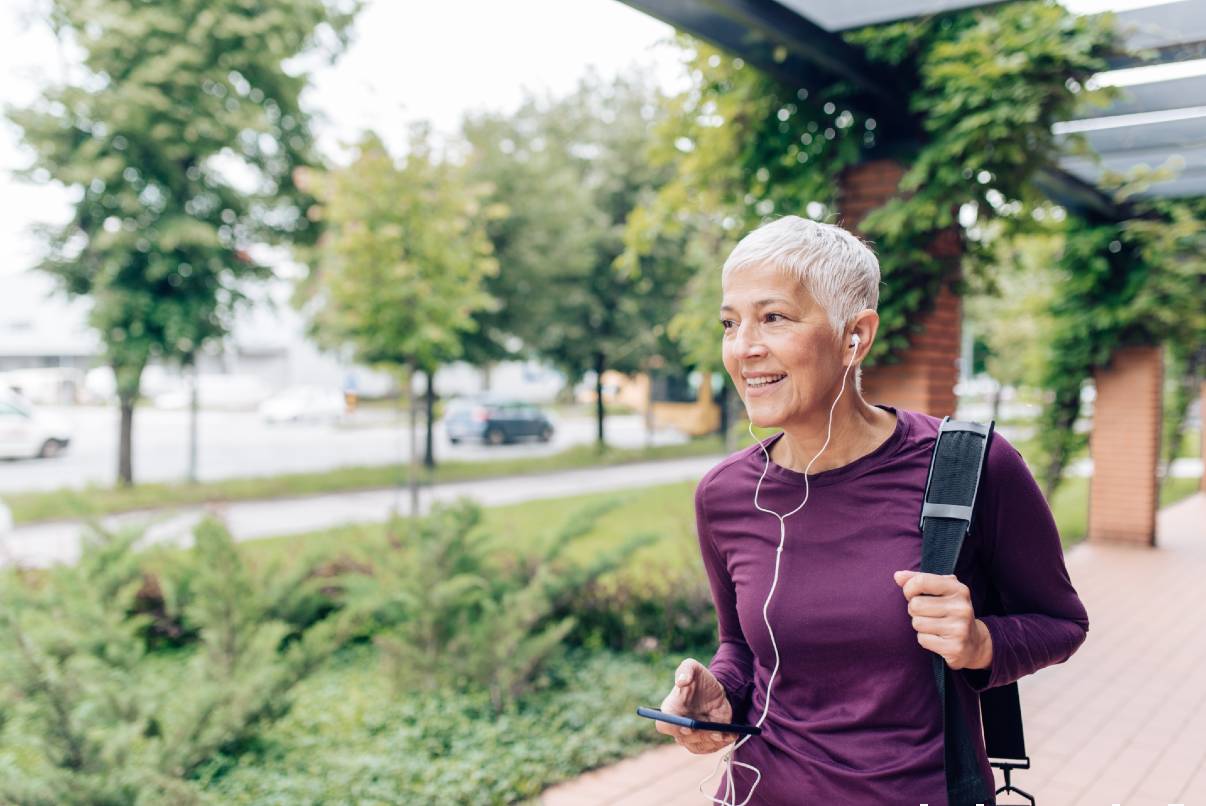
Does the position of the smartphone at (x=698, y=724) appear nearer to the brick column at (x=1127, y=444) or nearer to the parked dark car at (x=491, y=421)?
the brick column at (x=1127, y=444)

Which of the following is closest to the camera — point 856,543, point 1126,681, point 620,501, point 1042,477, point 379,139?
point 856,543

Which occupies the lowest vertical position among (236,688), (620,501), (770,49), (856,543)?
(236,688)

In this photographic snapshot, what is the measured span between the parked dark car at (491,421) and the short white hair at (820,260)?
25516mm

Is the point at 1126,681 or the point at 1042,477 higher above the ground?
the point at 1042,477

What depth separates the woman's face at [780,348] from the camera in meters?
1.57

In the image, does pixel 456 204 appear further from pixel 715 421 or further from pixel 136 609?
pixel 715 421

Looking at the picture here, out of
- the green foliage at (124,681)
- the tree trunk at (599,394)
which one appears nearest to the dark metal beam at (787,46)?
the green foliage at (124,681)

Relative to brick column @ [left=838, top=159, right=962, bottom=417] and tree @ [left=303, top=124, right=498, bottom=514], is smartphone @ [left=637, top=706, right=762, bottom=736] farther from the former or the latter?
tree @ [left=303, top=124, right=498, bottom=514]

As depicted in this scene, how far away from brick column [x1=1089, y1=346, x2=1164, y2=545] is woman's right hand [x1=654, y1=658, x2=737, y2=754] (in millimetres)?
9605

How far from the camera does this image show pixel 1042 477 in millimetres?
9945

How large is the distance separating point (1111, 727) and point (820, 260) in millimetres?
4259

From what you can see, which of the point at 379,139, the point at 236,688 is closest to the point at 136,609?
the point at 236,688

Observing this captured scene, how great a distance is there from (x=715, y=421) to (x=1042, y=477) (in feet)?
76.8

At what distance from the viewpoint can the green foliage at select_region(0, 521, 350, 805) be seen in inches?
130
